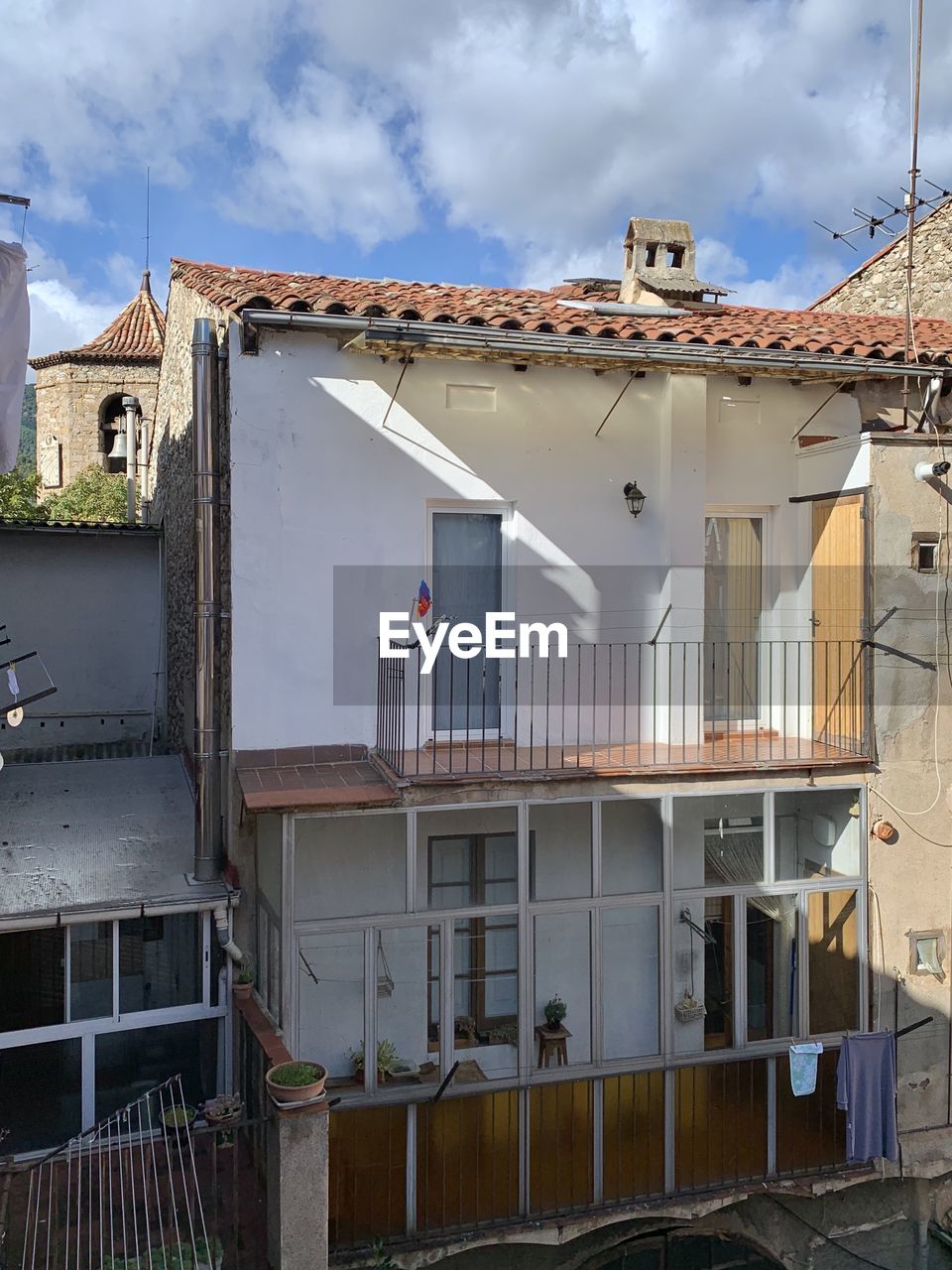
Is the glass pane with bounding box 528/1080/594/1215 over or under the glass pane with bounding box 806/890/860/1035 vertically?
under

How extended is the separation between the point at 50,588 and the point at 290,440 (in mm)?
7888

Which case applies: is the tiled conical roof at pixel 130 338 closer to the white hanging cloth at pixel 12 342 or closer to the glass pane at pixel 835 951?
the white hanging cloth at pixel 12 342

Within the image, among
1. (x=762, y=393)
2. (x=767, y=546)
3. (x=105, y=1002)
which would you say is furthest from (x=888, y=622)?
(x=105, y=1002)

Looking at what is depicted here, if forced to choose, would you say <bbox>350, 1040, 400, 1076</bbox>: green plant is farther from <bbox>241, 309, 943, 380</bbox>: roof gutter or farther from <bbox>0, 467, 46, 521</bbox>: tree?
<bbox>0, 467, 46, 521</bbox>: tree

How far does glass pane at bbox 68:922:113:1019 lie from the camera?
7.74 meters

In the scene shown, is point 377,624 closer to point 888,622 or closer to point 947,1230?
point 888,622

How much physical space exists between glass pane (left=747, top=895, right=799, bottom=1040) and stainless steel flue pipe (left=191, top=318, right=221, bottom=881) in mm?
4745

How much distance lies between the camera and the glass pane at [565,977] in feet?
28.2

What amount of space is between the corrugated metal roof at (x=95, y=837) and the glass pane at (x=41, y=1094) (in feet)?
3.81

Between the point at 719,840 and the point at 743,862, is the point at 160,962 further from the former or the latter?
the point at 743,862

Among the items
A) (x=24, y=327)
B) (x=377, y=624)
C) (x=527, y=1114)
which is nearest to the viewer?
(x=24, y=327)

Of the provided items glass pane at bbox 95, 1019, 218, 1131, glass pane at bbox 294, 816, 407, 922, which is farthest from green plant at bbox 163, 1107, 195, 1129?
glass pane at bbox 294, 816, 407, 922

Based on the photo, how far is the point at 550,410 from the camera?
8781 mm

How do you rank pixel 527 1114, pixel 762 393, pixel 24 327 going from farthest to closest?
pixel 762 393, pixel 527 1114, pixel 24 327
